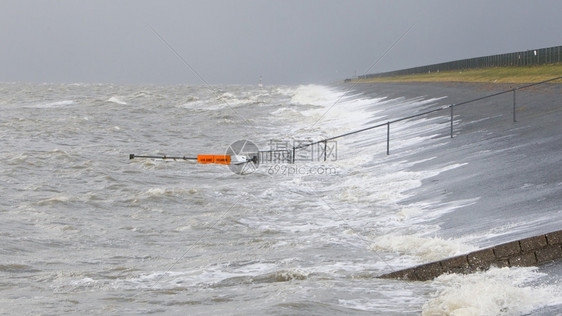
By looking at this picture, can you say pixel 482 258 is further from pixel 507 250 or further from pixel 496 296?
pixel 496 296

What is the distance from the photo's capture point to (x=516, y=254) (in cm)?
895

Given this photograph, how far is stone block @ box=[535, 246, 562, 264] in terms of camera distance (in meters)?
8.76

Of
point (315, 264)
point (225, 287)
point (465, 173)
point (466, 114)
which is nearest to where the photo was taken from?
point (225, 287)

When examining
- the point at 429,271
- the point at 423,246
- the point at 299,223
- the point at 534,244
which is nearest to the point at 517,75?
the point at 299,223

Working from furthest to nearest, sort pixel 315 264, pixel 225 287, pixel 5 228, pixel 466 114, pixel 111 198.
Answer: pixel 466 114 → pixel 111 198 → pixel 5 228 → pixel 315 264 → pixel 225 287

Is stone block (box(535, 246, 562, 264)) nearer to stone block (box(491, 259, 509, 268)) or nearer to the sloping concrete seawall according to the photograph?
the sloping concrete seawall

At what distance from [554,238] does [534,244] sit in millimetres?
216

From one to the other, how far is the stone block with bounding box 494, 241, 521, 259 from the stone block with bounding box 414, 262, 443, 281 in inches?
25.5

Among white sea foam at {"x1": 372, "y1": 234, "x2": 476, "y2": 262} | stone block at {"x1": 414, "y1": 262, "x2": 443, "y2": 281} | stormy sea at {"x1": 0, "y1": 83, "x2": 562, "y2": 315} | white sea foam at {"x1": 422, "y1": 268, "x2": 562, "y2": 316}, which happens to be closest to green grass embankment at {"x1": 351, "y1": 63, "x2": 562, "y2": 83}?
stormy sea at {"x1": 0, "y1": 83, "x2": 562, "y2": 315}

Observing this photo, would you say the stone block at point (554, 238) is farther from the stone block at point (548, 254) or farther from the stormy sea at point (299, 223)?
the stormy sea at point (299, 223)

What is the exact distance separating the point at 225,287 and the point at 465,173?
777 cm

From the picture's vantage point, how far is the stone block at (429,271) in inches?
366

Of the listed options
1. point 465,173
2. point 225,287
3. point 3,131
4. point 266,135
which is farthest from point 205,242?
point 3,131

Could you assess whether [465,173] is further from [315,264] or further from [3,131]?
[3,131]
